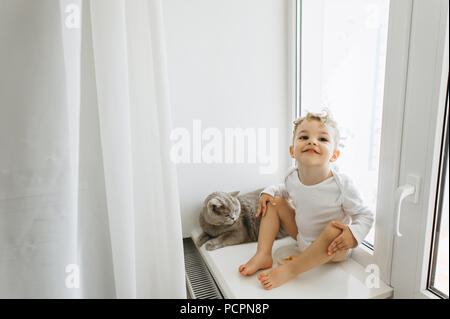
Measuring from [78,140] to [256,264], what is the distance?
0.65 meters

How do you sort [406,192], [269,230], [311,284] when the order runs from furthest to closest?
1. [269,230]
2. [311,284]
3. [406,192]

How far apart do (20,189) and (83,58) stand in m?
0.32

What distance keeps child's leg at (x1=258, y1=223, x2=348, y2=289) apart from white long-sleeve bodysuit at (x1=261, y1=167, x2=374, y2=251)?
7 centimetres

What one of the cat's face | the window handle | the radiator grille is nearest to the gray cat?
the cat's face

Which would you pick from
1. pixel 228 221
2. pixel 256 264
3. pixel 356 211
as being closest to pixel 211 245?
pixel 228 221

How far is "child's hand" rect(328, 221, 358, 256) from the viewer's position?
2.56 feet

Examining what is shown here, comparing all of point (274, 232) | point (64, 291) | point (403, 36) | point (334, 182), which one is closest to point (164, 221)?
point (64, 291)

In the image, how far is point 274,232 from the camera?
95 centimetres

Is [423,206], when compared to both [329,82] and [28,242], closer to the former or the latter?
[329,82]

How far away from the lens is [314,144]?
849 millimetres

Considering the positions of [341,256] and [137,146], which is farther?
[341,256]

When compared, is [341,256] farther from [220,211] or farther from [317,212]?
[220,211]

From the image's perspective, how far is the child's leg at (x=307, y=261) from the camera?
791 millimetres

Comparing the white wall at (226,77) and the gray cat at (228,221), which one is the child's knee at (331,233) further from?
the white wall at (226,77)
